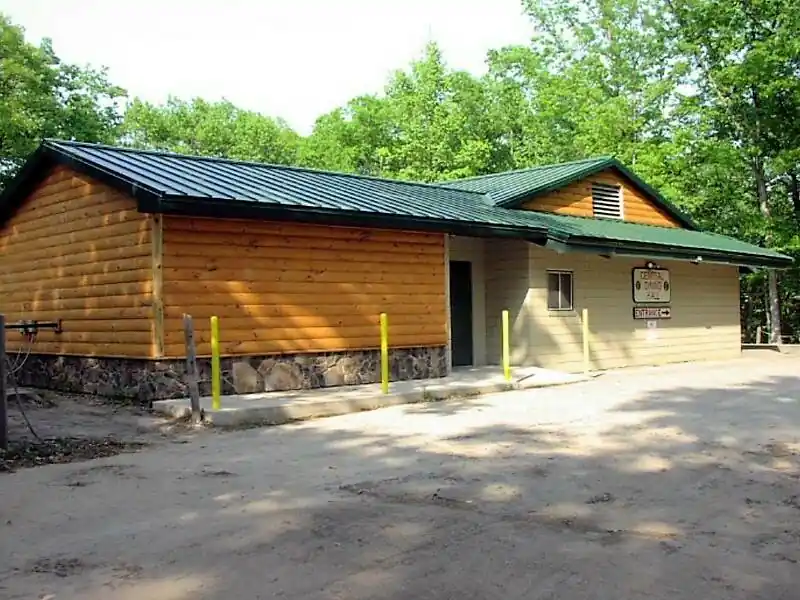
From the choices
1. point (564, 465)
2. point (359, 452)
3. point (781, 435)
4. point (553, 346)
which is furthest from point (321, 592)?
point (553, 346)

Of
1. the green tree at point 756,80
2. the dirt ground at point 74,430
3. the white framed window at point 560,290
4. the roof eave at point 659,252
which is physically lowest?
the dirt ground at point 74,430

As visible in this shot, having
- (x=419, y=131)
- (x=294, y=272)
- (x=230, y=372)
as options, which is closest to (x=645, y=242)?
(x=294, y=272)

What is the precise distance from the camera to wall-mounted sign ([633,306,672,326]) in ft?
57.6

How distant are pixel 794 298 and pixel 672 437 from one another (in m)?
23.6

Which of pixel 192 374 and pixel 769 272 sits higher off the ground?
pixel 769 272

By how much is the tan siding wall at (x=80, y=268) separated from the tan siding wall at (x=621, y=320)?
7396 mm

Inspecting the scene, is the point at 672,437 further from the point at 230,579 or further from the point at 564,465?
the point at 230,579

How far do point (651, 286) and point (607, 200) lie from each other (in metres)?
2.66

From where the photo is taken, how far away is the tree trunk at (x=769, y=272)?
25203 millimetres

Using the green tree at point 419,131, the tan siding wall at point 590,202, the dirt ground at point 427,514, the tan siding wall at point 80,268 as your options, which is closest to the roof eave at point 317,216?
the tan siding wall at point 80,268

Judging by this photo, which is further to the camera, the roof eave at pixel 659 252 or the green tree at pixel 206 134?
the green tree at pixel 206 134

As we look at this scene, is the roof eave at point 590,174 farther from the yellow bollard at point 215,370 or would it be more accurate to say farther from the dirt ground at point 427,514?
the dirt ground at point 427,514

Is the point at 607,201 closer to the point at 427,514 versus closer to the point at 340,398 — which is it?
the point at 340,398

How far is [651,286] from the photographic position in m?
18.0
